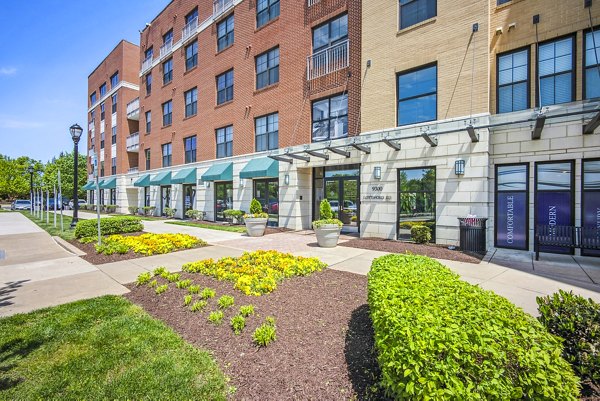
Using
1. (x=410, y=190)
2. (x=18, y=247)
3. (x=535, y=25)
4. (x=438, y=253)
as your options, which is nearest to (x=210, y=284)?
(x=438, y=253)

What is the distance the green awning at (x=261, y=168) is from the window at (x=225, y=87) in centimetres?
580

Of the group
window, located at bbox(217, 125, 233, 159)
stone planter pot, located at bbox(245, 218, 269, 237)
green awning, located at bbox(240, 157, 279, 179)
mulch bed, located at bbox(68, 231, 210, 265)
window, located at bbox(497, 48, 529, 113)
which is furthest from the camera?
window, located at bbox(217, 125, 233, 159)

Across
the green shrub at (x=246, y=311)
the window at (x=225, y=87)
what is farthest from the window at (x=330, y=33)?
the green shrub at (x=246, y=311)

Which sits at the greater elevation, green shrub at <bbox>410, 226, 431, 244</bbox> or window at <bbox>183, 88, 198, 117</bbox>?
window at <bbox>183, 88, 198, 117</bbox>

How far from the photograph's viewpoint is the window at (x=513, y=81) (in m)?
9.73

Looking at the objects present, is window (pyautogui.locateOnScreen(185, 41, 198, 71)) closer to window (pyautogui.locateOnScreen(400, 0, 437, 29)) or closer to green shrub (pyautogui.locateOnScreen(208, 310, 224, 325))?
window (pyautogui.locateOnScreen(400, 0, 437, 29))

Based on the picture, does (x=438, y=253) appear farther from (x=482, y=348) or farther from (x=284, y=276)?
(x=482, y=348)

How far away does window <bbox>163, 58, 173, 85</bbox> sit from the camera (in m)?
25.7

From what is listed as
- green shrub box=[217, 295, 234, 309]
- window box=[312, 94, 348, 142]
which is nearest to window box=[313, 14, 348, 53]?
window box=[312, 94, 348, 142]

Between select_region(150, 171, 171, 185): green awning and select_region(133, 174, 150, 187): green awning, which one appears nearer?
select_region(150, 171, 171, 185): green awning

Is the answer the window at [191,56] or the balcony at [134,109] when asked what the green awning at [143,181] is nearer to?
the balcony at [134,109]

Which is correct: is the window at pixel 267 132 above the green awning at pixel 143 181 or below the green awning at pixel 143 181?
above

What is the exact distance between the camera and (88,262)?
8.47 m

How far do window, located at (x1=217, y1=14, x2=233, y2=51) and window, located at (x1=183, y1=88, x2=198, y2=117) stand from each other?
4093mm
